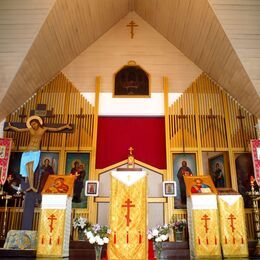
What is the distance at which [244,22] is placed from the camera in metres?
6.89

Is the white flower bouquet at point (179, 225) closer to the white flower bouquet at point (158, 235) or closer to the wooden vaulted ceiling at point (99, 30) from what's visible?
the white flower bouquet at point (158, 235)

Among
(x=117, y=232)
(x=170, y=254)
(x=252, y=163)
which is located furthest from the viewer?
(x=252, y=163)

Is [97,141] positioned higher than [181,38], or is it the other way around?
[181,38]

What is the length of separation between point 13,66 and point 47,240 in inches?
147

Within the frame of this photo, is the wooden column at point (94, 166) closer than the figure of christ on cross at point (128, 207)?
No

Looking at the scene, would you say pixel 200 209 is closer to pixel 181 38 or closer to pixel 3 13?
pixel 181 38

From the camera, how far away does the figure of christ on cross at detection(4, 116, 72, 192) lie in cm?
650

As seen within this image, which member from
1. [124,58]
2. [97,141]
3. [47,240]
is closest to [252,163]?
[97,141]

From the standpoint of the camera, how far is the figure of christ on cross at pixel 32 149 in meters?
6.50

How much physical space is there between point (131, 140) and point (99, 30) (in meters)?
3.36

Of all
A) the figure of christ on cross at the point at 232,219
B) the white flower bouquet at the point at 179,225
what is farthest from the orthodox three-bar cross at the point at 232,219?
the white flower bouquet at the point at 179,225

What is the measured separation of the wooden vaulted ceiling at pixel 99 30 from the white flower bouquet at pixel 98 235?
13.1ft

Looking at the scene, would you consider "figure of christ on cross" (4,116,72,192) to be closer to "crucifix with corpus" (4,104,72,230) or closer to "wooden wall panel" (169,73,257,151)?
"crucifix with corpus" (4,104,72,230)

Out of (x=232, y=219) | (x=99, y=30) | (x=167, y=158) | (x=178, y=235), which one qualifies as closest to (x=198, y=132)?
(x=167, y=158)
